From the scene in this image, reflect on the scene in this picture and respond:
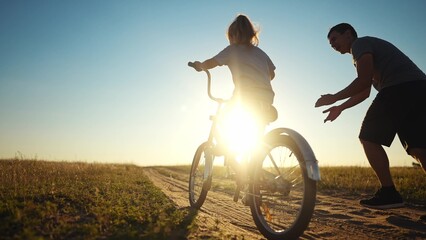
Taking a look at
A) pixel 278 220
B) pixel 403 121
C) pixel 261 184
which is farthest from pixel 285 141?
pixel 403 121

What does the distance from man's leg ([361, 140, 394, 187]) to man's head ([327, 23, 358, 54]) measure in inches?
51.5

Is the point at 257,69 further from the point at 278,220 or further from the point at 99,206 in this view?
the point at 99,206

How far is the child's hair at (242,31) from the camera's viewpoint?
459 centimetres

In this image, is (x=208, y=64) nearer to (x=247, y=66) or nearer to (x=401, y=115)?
(x=247, y=66)

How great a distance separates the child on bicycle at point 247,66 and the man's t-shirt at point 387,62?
3.87ft

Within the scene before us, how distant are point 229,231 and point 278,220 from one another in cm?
61

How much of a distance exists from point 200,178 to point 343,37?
3.20 metres

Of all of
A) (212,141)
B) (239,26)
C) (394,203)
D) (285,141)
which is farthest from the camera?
(212,141)

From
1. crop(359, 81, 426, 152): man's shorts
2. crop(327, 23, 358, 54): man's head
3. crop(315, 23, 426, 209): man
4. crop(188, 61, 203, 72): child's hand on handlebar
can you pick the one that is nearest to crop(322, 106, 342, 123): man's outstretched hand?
crop(315, 23, 426, 209): man

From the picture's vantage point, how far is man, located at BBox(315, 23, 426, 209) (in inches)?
161

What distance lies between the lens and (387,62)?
4.30 m

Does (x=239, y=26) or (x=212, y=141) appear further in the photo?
(x=212, y=141)

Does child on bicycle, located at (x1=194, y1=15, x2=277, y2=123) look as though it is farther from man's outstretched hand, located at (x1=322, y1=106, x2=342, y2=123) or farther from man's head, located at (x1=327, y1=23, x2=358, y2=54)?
man's head, located at (x1=327, y1=23, x2=358, y2=54)

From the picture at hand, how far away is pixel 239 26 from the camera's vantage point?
4.61m
